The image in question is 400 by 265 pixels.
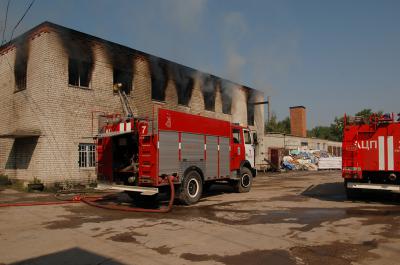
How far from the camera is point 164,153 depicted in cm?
1040

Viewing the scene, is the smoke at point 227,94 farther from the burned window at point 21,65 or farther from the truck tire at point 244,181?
the burned window at point 21,65

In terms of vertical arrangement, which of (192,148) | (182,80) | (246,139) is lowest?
(192,148)

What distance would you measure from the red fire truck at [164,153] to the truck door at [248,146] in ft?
4.00

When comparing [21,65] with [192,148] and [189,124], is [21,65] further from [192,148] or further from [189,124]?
[192,148]

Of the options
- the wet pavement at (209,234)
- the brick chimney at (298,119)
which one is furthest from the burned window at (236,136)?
the brick chimney at (298,119)

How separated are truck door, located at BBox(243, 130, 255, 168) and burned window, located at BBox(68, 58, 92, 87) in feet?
24.9

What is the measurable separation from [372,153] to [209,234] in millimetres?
6467

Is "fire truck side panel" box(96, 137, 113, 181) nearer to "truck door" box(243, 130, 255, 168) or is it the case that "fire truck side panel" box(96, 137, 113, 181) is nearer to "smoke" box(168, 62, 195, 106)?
"truck door" box(243, 130, 255, 168)

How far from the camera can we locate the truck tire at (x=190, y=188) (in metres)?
11.0

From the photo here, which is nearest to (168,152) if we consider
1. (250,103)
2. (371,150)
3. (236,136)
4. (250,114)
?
(236,136)

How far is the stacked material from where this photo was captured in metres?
32.8

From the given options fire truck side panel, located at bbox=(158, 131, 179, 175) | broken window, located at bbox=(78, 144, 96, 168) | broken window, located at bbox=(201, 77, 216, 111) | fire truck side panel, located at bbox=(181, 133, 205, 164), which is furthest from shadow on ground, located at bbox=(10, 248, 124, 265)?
broken window, located at bbox=(201, 77, 216, 111)

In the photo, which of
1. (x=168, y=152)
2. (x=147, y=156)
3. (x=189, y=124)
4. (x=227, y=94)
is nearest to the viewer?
(x=147, y=156)

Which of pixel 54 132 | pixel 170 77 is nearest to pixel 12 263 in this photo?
pixel 54 132
